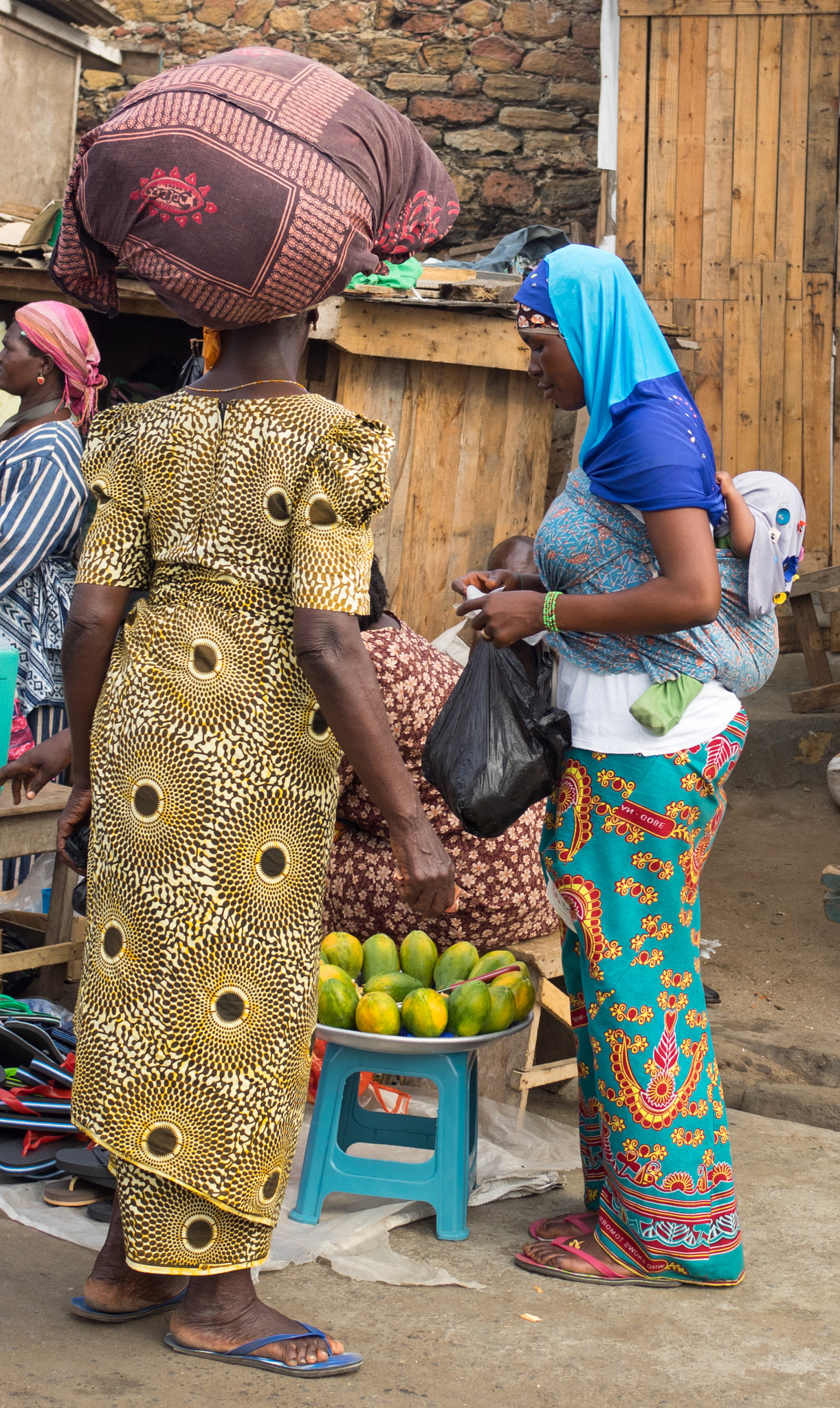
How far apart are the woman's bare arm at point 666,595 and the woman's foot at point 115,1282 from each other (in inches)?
55.9

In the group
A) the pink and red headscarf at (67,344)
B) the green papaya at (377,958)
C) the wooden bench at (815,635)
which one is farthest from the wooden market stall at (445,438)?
the green papaya at (377,958)

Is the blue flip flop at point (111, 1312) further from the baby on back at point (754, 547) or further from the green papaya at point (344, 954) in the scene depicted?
the baby on back at point (754, 547)

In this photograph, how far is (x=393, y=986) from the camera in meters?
3.13

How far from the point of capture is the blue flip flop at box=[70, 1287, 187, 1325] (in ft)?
8.01

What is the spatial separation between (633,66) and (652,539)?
607cm

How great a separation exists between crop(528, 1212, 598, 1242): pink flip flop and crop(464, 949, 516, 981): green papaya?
0.58 metres

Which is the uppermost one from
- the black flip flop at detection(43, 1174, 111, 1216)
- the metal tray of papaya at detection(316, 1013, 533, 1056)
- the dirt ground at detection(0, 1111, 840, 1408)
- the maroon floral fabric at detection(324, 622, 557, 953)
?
the maroon floral fabric at detection(324, 622, 557, 953)

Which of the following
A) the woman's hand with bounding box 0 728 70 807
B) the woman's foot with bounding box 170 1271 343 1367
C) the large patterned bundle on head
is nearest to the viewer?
the large patterned bundle on head

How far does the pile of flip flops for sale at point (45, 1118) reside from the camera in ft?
10.0

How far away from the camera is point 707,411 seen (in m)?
7.62

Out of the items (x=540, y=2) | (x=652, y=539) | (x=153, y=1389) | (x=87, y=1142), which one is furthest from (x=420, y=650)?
(x=540, y=2)

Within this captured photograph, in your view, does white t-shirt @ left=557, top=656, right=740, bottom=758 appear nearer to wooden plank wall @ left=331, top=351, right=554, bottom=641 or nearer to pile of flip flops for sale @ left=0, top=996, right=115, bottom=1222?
pile of flip flops for sale @ left=0, top=996, right=115, bottom=1222

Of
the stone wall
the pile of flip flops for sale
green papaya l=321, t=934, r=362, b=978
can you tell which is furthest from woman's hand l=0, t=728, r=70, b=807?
the stone wall

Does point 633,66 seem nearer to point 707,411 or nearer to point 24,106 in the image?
point 707,411
